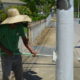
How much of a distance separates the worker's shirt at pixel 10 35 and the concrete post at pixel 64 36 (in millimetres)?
1052

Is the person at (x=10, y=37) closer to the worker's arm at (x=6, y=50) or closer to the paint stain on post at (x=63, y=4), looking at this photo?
the worker's arm at (x=6, y=50)

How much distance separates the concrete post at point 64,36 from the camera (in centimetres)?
446

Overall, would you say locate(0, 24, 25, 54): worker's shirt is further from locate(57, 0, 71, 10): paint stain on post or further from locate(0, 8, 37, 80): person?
locate(57, 0, 71, 10): paint stain on post

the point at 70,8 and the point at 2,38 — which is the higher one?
the point at 70,8

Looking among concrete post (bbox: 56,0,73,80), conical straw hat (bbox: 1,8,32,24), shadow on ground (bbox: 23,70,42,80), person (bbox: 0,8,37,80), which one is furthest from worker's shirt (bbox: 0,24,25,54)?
shadow on ground (bbox: 23,70,42,80)

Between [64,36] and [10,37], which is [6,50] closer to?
[10,37]

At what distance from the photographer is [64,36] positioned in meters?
4.48

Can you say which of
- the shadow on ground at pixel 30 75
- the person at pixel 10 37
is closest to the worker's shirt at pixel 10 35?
the person at pixel 10 37

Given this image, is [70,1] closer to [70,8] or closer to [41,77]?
[70,8]

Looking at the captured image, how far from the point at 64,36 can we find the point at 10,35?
1206 millimetres

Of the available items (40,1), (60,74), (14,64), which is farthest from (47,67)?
(40,1)

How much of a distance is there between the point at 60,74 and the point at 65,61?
0.22 m

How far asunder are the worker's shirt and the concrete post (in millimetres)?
1052

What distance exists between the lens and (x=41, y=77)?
807cm
